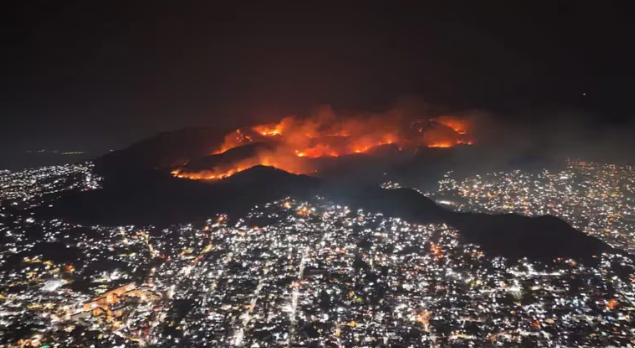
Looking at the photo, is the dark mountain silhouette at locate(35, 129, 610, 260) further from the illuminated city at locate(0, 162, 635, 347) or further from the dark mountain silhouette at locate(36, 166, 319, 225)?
the illuminated city at locate(0, 162, 635, 347)

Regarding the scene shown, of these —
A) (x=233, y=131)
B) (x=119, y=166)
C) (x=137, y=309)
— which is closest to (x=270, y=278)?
(x=137, y=309)

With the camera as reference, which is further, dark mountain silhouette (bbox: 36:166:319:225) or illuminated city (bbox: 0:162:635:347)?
dark mountain silhouette (bbox: 36:166:319:225)

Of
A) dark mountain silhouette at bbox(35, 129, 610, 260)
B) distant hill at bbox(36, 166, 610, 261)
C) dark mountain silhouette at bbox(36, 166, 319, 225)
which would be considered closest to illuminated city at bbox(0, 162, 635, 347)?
distant hill at bbox(36, 166, 610, 261)

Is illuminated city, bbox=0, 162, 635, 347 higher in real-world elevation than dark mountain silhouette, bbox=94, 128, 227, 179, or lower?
lower

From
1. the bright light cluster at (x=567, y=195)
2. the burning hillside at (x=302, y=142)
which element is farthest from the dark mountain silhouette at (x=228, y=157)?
the bright light cluster at (x=567, y=195)

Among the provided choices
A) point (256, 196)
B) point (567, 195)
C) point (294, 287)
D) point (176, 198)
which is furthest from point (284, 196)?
point (567, 195)

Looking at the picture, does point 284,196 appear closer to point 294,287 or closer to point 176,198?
point 176,198

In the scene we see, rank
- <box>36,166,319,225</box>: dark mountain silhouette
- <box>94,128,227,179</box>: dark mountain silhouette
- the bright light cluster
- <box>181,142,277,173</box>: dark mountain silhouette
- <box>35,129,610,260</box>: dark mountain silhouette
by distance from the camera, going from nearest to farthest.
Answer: <box>35,129,610,260</box>: dark mountain silhouette
<box>36,166,319,225</box>: dark mountain silhouette
the bright light cluster
<box>181,142,277,173</box>: dark mountain silhouette
<box>94,128,227,179</box>: dark mountain silhouette

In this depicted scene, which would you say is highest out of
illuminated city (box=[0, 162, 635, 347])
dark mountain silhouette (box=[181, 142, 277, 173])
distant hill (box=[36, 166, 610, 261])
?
dark mountain silhouette (box=[181, 142, 277, 173])
